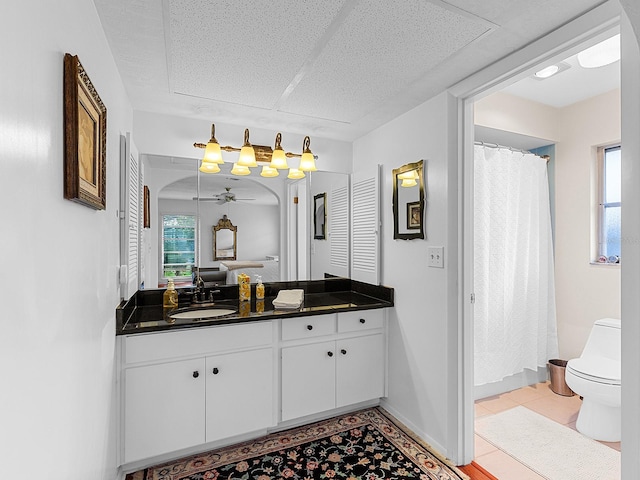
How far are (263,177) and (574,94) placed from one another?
252 centimetres

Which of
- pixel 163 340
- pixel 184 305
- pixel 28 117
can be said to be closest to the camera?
pixel 28 117

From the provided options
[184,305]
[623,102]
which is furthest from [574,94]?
[184,305]

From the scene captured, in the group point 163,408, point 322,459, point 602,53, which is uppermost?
point 602,53

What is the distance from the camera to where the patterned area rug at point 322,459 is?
1.90 m

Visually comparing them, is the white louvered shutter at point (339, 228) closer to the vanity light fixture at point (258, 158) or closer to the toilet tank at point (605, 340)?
the vanity light fixture at point (258, 158)

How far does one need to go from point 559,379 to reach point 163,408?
9.75 ft

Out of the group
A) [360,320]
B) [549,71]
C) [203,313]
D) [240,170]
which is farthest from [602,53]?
[203,313]

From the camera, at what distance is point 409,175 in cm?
235

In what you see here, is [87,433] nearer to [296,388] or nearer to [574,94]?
[296,388]

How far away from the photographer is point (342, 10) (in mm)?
1343

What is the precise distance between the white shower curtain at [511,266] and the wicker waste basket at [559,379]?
96 mm

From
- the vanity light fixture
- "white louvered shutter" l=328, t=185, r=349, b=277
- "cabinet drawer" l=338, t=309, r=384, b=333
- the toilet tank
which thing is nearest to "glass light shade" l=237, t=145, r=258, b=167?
the vanity light fixture

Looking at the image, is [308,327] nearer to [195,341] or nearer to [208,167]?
[195,341]

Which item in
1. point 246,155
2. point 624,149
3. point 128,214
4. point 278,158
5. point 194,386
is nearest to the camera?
point 624,149
